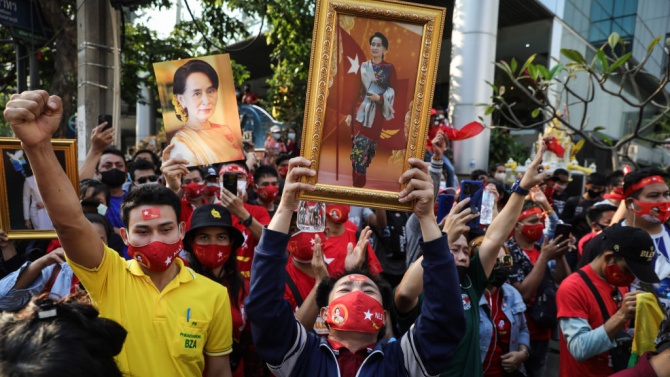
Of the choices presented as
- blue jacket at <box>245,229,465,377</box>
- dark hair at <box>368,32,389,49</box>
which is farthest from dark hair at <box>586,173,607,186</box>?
dark hair at <box>368,32,389,49</box>

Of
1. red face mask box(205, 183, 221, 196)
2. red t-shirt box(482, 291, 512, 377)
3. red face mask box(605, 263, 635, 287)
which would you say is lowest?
red t-shirt box(482, 291, 512, 377)

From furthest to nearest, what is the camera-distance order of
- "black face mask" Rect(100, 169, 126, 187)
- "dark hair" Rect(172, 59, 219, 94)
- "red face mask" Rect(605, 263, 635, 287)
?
"black face mask" Rect(100, 169, 126, 187) → "dark hair" Rect(172, 59, 219, 94) → "red face mask" Rect(605, 263, 635, 287)

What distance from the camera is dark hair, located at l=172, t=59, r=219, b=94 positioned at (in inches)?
146

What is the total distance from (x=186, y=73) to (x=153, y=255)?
1.84 m

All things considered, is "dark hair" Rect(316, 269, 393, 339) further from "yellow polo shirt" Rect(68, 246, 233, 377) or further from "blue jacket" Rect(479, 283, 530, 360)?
"blue jacket" Rect(479, 283, 530, 360)

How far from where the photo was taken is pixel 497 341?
3.58 m

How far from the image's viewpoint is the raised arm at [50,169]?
67.3 inches

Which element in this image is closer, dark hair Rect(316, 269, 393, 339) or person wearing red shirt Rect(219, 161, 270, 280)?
dark hair Rect(316, 269, 393, 339)

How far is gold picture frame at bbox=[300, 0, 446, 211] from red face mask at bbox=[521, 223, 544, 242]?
2947mm

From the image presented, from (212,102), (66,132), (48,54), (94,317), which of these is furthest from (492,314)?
(48,54)

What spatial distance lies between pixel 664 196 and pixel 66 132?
30.8ft

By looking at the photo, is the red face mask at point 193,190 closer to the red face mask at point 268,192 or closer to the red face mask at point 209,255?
the red face mask at point 268,192

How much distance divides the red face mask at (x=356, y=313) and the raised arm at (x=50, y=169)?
1.11 metres

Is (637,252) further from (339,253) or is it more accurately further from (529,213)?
(339,253)
